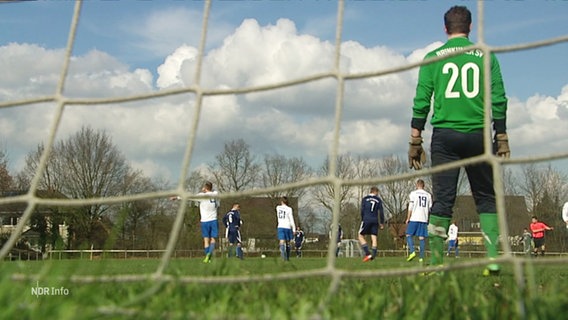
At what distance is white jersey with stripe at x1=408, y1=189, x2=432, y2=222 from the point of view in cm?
1275

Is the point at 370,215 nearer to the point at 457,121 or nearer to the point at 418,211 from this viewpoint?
the point at 418,211

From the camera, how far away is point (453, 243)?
26953mm

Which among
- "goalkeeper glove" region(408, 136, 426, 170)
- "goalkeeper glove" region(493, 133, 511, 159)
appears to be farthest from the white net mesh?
"goalkeeper glove" region(408, 136, 426, 170)

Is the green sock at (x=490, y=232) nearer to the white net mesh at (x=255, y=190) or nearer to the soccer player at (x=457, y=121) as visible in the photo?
the soccer player at (x=457, y=121)

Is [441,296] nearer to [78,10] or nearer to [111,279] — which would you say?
[111,279]

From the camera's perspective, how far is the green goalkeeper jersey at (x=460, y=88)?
4.10m

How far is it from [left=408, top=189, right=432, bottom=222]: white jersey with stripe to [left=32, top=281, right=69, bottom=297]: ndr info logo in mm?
11105

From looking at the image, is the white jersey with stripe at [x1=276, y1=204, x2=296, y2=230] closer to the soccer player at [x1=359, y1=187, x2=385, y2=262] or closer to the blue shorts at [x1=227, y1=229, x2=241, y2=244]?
the blue shorts at [x1=227, y1=229, x2=241, y2=244]

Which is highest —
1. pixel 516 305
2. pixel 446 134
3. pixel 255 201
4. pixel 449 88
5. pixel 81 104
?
pixel 255 201

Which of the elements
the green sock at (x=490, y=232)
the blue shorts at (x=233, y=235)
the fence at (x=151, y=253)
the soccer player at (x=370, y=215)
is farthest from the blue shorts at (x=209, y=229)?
the green sock at (x=490, y=232)

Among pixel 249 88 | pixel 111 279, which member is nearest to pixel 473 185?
pixel 249 88

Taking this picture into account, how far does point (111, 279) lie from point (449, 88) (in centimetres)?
Result: 279

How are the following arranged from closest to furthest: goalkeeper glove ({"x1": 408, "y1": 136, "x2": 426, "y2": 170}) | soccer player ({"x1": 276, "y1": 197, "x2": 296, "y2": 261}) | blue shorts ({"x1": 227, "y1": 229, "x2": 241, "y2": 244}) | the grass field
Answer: the grass field < goalkeeper glove ({"x1": 408, "y1": 136, "x2": 426, "y2": 170}) < soccer player ({"x1": 276, "y1": 197, "x2": 296, "y2": 261}) < blue shorts ({"x1": 227, "y1": 229, "x2": 241, "y2": 244})

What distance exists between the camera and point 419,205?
42.1ft
